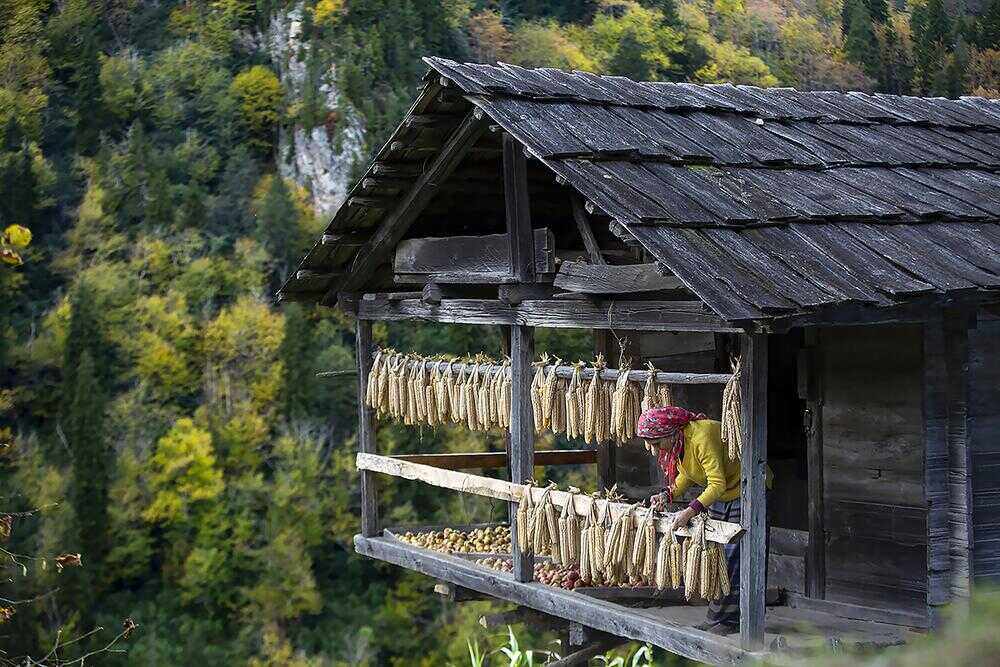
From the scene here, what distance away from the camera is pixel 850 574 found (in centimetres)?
924

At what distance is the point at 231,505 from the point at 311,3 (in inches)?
666

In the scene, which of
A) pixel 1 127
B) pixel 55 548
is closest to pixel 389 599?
pixel 55 548

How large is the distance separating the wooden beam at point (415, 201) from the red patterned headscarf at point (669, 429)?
86.6 inches

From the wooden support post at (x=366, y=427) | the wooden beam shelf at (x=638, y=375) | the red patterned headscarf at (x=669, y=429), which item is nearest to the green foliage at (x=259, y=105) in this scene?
the wooden support post at (x=366, y=427)

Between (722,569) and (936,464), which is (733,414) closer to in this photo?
(722,569)

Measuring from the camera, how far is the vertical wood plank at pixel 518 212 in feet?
28.8

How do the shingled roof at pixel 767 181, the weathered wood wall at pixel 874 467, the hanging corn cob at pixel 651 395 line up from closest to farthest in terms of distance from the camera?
the shingled roof at pixel 767 181
the hanging corn cob at pixel 651 395
the weathered wood wall at pixel 874 467

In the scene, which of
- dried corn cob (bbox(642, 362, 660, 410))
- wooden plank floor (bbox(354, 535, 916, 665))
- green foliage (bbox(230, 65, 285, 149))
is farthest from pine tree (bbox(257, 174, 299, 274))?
dried corn cob (bbox(642, 362, 660, 410))

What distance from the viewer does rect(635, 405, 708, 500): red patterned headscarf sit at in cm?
780

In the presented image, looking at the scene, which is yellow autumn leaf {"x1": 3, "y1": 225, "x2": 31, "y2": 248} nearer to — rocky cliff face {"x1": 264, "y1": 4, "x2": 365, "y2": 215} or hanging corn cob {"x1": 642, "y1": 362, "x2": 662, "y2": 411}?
hanging corn cob {"x1": 642, "y1": 362, "x2": 662, "y2": 411}

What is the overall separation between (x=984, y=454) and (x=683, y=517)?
202 cm

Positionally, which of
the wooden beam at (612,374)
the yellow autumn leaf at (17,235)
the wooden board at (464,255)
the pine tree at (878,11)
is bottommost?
the wooden beam at (612,374)

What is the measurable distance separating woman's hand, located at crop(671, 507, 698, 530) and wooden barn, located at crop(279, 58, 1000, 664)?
1.11 feet

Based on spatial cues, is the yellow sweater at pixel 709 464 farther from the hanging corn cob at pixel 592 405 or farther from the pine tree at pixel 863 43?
the pine tree at pixel 863 43
